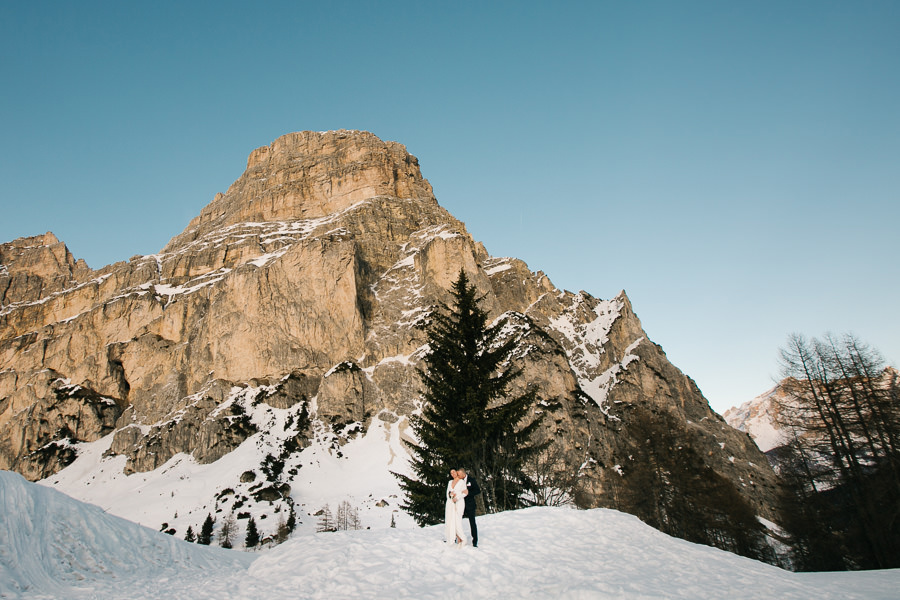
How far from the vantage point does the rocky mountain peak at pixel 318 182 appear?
124m

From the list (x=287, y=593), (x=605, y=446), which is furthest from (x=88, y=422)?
(x=287, y=593)

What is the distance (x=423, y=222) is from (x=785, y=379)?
98.4 meters

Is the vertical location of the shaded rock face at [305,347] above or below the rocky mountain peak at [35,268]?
below

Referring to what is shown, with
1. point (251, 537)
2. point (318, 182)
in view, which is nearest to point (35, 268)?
point (318, 182)

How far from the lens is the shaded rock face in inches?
2940

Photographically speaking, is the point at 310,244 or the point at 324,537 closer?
the point at 324,537

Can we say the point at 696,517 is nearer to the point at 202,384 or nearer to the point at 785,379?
the point at 785,379

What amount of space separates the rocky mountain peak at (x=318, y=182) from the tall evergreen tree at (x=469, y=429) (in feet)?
350

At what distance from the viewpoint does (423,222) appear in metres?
115

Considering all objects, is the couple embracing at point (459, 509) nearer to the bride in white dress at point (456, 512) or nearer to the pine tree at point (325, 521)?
the bride in white dress at point (456, 512)

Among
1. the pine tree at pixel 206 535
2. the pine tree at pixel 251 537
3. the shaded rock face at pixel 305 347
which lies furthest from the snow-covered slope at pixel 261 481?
the pine tree at pixel 206 535

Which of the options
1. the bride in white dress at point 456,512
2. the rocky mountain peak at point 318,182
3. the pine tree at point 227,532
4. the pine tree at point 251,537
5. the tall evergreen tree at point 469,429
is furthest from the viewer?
the rocky mountain peak at point 318,182

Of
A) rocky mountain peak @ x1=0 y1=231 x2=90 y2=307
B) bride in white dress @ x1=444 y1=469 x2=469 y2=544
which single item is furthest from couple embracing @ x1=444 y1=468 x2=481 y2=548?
rocky mountain peak @ x1=0 y1=231 x2=90 y2=307

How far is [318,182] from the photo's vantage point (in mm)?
128125
